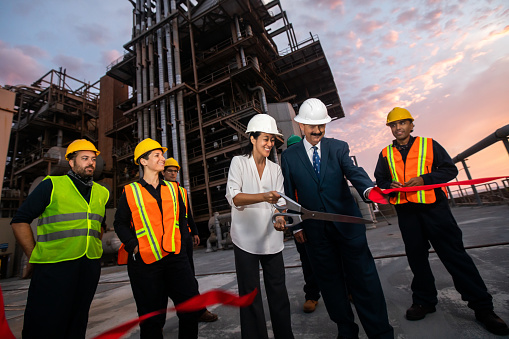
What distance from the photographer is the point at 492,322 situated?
1599 mm

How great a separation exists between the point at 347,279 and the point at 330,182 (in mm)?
777

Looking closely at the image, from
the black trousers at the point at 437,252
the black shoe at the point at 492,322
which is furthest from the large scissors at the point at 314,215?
the black shoe at the point at 492,322

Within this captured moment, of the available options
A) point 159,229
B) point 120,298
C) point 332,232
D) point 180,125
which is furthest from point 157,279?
point 180,125

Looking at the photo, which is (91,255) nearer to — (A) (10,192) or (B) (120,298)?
(B) (120,298)

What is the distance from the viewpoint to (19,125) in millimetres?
24875

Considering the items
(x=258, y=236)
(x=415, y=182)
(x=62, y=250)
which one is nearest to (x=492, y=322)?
(x=415, y=182)

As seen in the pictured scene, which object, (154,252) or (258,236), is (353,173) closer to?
(258,236)

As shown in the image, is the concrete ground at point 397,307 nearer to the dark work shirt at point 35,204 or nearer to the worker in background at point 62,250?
the worker in background at point 62,250

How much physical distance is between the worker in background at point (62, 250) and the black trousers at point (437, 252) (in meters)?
2.94

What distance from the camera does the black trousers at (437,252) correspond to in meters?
1.82

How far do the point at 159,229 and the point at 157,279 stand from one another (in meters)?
0.40

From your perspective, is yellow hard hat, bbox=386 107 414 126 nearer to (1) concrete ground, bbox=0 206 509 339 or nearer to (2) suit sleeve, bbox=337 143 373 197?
(2) suit sleeve, bbox=337 143 373 197

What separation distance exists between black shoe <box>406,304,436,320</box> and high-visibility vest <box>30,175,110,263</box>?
9.43 feet

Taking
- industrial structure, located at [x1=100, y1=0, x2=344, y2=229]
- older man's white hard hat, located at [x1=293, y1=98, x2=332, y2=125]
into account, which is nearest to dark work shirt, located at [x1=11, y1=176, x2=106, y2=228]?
older man's white hard hat, located at [x1=293, y1=98, x2=332, y2=125]
